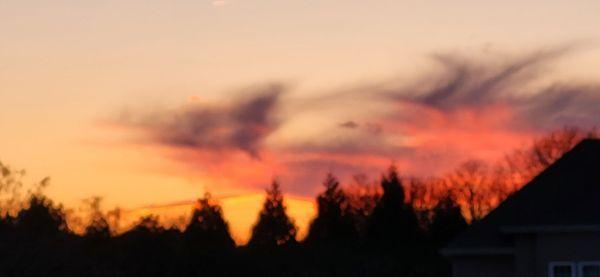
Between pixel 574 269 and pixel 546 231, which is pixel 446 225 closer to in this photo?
pixel 574 269

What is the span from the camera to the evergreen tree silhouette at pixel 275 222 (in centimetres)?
7619

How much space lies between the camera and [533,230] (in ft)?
127

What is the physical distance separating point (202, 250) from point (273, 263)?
3.73 meters

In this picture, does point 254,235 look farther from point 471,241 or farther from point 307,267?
point 471,241

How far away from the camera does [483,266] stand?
41.7 m

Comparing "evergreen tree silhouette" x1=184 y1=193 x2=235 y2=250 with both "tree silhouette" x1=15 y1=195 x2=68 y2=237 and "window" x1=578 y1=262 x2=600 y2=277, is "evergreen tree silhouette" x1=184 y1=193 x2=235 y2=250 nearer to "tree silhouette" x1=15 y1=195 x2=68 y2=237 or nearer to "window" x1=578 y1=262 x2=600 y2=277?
"tree silhouette" x1=15 y1=195 x2=68 y2=237

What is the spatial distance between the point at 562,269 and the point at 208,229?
25.9 meters

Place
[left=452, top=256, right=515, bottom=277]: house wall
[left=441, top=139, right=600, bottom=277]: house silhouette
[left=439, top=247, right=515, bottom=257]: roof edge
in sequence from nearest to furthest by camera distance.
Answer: [left=441, top=139, right=600, bottom=277]: house silhouette → [left=439, top=247, right=515, bottom=257]: roof edge → [left=452, top=256, right=515, bottom=277]: house wall

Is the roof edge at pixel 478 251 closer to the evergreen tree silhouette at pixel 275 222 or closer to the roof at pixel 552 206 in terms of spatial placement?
the roof at pixel 552 206

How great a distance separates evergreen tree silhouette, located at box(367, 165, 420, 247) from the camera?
242 ft

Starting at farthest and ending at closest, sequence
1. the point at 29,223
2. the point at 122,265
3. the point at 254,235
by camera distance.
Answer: the point at 254,235, the point at 122,265, the point at 29,223

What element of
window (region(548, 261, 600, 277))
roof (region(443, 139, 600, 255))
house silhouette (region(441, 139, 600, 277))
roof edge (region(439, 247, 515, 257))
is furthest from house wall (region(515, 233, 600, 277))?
roof edge (region(439, 247, 515, 257))

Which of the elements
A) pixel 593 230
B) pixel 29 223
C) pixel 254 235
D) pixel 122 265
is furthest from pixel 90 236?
pixel 593 230

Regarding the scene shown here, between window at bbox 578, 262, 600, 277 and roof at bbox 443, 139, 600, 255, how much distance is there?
3.33ft
